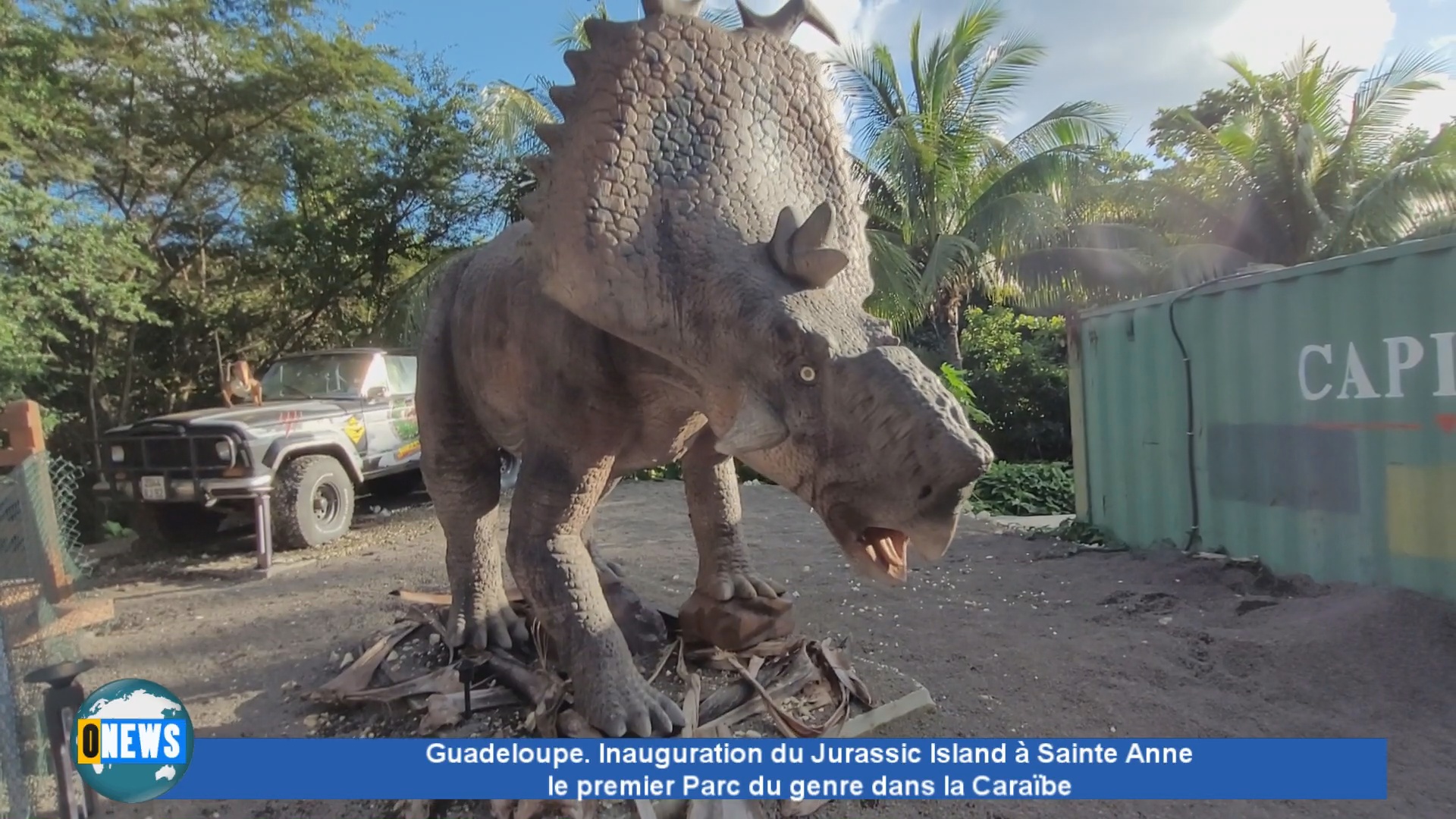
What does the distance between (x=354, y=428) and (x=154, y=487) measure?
1693 mm

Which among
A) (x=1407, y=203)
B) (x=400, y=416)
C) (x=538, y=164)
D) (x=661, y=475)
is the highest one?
(x=1407, y=203)

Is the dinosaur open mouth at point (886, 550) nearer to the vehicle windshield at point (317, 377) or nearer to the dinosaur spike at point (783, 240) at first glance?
the dinosaur spike at point (783, 240)

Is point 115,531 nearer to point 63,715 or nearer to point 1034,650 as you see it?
point 63,715

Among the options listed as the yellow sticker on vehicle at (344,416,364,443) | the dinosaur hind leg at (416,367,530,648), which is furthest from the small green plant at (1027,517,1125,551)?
the yellow sticker on vehicle at (344,416,364,443)

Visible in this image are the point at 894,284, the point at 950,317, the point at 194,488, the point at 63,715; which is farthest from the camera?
the point at 950,317

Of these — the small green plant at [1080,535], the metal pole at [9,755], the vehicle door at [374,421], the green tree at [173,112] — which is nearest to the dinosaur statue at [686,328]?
the metal pole at [9,755]

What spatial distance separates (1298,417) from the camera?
4598 mm

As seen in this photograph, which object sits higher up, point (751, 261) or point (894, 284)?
point (894, 284)

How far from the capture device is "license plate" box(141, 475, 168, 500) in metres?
7.09

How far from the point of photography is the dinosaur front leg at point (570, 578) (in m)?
2.44

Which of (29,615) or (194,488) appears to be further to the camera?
(194,488)

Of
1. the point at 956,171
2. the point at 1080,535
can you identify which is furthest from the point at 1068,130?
the point at 1080,535

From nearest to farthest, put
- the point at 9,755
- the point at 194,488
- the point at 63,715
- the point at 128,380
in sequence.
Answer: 1. the point at 63,715
2. the point at 9,755
3. the point at 194,488
4. the point at 128,380

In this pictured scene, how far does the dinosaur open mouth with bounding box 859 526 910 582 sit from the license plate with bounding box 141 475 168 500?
7369mm
